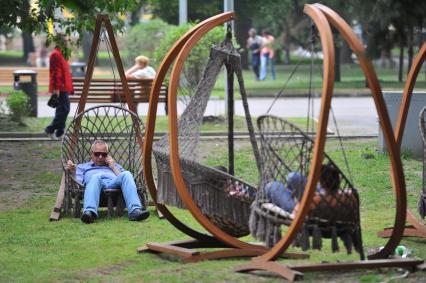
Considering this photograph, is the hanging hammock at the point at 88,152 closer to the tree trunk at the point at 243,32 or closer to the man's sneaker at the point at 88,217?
the man's sneaker at the point at 88,217

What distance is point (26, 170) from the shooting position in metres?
14.6

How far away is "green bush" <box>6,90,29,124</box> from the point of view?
20.1 meters

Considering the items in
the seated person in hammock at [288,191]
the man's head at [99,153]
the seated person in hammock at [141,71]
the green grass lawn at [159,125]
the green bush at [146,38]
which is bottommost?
the green grass lawn at [159,125]

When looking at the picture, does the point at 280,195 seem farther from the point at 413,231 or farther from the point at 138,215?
the point at 138,215

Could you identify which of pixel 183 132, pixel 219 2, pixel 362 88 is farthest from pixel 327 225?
pixel 219 2

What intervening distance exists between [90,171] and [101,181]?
332 millimetres

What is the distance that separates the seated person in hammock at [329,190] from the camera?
7246mm

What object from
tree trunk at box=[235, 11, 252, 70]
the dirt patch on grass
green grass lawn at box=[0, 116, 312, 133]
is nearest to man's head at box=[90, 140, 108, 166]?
the dirt patch on grass

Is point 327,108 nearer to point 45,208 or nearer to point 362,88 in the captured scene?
point 45,208

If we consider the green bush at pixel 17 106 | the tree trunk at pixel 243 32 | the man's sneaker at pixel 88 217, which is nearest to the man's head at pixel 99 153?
the man's sneaker at pixel 88 217

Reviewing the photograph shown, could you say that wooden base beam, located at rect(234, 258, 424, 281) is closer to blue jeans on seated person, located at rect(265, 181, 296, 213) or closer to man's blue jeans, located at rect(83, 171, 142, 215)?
blue jeans on seated person, located at rect(265, 181, 296, 213)

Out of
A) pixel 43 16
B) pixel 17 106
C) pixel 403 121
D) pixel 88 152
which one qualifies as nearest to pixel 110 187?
pixel 88 152

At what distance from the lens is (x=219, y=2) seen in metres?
40.9

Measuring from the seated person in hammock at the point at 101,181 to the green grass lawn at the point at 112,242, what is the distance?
122 mm
